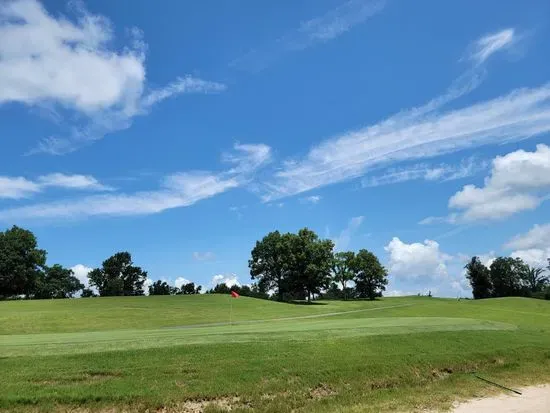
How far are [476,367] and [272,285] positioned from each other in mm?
99463

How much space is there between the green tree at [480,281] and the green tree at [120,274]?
94844 millimetres

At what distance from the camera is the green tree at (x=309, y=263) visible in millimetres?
85062

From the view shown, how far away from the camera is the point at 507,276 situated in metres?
A: 135

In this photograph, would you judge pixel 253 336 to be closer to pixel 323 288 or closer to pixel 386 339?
pixel 386 339

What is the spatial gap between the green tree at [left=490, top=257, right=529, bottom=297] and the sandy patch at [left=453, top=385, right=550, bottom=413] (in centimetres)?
12917

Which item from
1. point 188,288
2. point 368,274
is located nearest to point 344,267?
point 368,274

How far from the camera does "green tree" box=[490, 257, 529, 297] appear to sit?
438 feet

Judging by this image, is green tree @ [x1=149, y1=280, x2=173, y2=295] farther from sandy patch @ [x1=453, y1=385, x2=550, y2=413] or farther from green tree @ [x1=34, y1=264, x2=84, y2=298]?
sandy patch @ [x1=453, y1=385, x2=550, y2=413]

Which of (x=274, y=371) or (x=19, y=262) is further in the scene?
(x=19, y=262)

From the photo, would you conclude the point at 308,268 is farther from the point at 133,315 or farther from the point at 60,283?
the point at 60,283

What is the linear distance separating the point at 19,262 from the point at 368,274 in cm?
7104

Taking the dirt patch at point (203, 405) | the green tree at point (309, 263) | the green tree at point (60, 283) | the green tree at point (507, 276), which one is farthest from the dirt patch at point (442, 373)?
the green tree at point (60, 283)

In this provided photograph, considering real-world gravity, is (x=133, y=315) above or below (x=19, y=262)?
below

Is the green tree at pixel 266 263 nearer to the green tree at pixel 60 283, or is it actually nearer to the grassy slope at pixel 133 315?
the grassy slope at pixel 133 315
